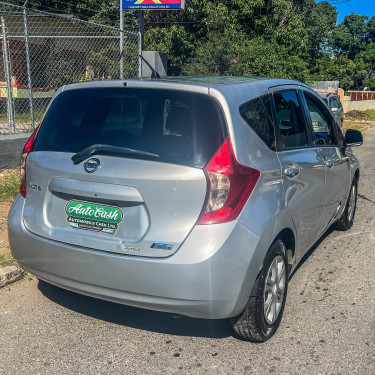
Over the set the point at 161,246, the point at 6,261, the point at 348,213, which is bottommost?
the point at 6,261

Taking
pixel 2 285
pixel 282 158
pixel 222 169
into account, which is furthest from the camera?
pixel 2 285

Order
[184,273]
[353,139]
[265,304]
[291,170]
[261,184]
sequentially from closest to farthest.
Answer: [184,273]
[261,184]
[265,304]
[291,170]
[353,139]

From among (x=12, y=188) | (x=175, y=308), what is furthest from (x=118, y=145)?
(x=12, y=188)

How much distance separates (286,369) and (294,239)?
1.01 meters

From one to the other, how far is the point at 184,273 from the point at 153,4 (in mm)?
10762

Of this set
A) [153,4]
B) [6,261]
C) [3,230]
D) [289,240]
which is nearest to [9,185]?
→ [3,230]

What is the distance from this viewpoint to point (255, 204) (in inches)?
124

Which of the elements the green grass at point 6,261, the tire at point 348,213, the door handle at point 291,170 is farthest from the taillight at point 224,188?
the tire at point 348,213

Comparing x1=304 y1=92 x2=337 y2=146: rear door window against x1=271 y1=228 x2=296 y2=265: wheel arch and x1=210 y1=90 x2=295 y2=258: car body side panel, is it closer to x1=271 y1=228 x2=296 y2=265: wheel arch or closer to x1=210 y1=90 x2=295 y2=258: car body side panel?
x1=271 y1=228 x2=296 y2=265: wheel arch

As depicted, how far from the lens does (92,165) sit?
3160 millimetres

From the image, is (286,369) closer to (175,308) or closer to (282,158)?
(175,308)

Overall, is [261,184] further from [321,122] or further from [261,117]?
[321,122]

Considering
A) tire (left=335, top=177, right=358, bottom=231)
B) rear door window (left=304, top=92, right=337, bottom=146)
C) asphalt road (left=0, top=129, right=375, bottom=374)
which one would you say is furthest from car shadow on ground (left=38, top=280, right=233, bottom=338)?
tire (left=335, top=177, right=358, bottom=231)

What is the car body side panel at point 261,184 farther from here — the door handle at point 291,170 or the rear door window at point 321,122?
the rear door window at point 321,122
